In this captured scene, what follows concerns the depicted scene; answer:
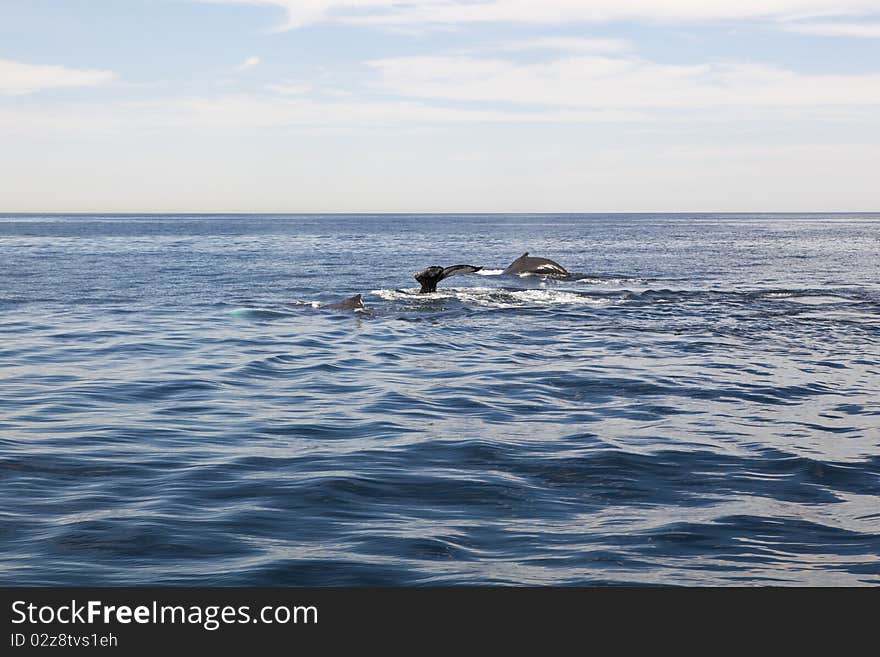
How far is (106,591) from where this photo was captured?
6.48 metres

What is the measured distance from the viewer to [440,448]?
38.5 feet

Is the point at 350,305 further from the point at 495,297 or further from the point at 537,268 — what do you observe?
the point at 537,268

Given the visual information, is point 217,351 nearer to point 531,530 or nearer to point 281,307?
point 281,307

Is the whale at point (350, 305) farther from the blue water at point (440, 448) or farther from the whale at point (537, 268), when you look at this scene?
the whale at point (537, 268)

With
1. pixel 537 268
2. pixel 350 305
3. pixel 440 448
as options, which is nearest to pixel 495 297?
pixel 350 305

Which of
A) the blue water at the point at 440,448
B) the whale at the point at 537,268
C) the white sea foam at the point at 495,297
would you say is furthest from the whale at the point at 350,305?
the whale at the point at 537,268

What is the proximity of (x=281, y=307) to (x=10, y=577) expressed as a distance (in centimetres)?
2204

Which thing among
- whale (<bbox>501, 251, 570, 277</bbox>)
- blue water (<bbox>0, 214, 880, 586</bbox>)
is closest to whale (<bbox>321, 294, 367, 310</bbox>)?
blue water (<bbox>0, 214, 880, 586</bbox>)

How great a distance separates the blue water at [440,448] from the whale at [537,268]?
467 inches

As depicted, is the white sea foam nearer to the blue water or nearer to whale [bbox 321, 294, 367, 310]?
whale [bbox 321, 294, 367, 310]

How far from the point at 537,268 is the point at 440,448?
2812 centimetres

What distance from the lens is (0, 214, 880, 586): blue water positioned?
7758 mm

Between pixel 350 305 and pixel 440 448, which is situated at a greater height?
pixel 350 305

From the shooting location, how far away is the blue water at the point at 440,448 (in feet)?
25.5
